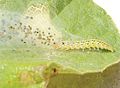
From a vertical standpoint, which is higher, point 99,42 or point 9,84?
point 99,42

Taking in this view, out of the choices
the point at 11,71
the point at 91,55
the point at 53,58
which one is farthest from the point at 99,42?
the point at 11,71

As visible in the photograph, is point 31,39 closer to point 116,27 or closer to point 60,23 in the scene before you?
point 60,23

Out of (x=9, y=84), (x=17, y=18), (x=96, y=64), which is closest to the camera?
(x=9, y=84)

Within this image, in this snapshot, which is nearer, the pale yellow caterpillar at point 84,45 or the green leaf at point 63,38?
the green leaf at point 63,38

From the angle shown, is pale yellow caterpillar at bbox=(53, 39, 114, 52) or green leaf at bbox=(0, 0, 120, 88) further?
pale yellow caterpillar at bbox=(53, 39, 114, 52)

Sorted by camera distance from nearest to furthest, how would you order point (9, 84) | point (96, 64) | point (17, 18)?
point (9, 84)
point (96, 64)
point (17, 18)

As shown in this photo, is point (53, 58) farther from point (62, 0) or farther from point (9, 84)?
point (62, 0)

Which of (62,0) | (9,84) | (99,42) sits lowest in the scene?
(9,84)

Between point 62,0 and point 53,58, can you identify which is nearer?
point 53,58
